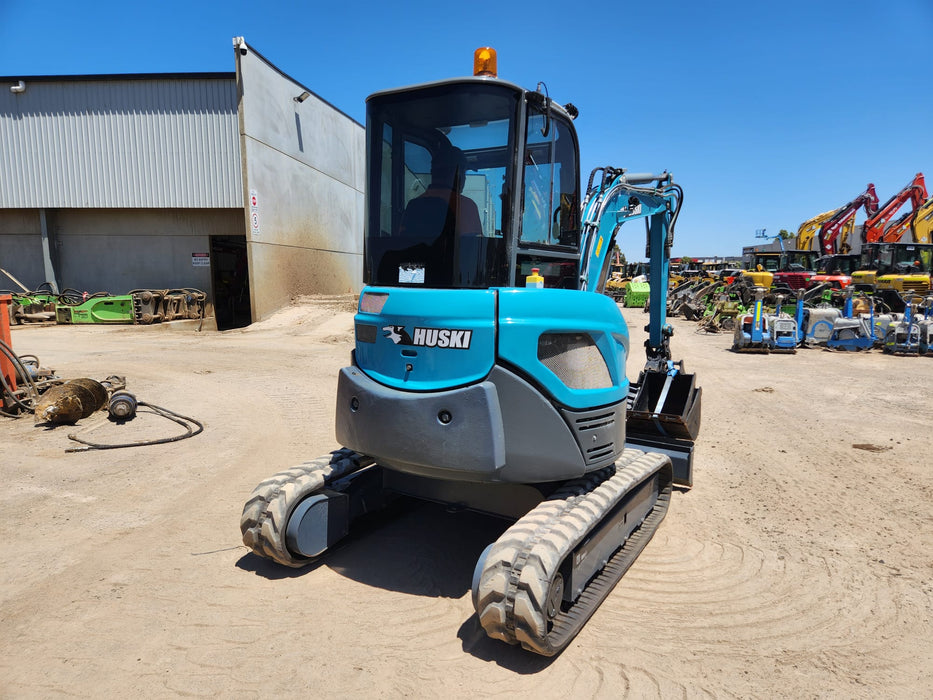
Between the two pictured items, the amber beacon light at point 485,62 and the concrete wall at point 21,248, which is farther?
the concrete wall at point 21,248

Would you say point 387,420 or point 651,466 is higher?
point 387,420

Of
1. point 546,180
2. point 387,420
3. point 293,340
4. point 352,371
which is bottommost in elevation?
point 293,340

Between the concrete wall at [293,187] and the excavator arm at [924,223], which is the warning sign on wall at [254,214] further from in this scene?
the excavator arm at [924,223]

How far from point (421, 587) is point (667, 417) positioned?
2.99 meters

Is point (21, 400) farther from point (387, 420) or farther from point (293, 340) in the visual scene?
point (293, 340)

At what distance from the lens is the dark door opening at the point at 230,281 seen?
2105 cm

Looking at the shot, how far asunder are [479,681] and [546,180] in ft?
9.10

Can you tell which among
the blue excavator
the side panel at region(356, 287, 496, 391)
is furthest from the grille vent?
the side panel at region(356, 287, 496, 391)

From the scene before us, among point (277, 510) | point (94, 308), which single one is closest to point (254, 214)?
point (94, 308)

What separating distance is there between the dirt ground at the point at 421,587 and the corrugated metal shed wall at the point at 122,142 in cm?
1508

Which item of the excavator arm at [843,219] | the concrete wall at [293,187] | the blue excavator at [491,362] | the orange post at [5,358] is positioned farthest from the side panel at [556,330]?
the excavator arm at [843,219]

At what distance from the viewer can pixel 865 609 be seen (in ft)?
11.3

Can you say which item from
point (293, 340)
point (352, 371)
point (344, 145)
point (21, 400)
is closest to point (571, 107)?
point (352, 371)

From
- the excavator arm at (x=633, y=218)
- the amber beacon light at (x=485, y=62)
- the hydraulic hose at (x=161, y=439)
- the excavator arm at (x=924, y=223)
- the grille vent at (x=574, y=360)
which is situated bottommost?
the hydraulic hose at (x=161, y=439)
